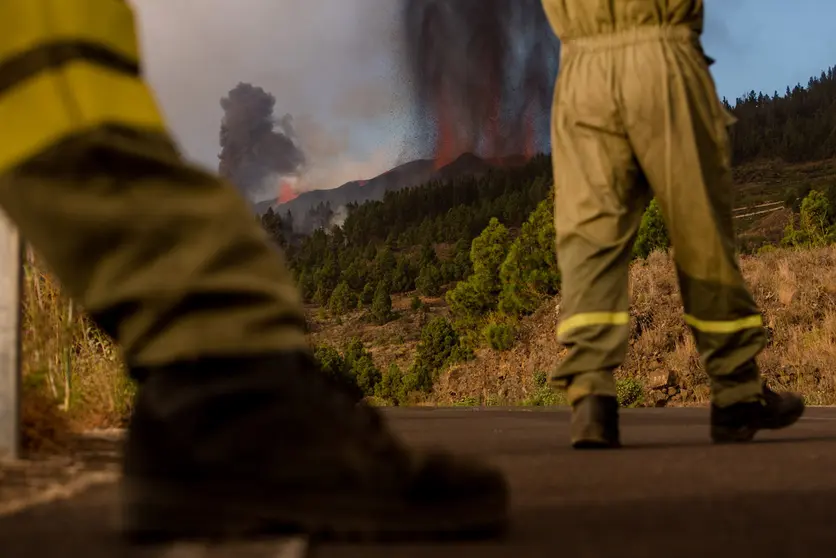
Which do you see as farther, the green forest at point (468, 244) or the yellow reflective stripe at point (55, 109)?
the green forest at point (468, 244)

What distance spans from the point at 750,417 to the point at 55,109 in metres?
2.52

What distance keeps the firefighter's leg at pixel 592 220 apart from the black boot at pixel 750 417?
0.39 metres

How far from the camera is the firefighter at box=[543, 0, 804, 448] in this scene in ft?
10.7

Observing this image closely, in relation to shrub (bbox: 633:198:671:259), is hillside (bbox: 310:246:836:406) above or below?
below

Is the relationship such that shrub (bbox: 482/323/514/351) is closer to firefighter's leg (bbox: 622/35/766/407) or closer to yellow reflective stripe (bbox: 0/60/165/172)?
firefighter's leg (bbox: 622/35/766/407)

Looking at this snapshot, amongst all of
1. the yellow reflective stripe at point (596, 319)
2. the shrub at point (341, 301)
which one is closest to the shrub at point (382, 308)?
the shrub at point (341, 301)

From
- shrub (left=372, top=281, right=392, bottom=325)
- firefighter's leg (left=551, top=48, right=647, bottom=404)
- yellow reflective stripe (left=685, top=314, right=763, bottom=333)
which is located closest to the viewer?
firefighter's leg (left=551, top=48, right=647, bottom=404)

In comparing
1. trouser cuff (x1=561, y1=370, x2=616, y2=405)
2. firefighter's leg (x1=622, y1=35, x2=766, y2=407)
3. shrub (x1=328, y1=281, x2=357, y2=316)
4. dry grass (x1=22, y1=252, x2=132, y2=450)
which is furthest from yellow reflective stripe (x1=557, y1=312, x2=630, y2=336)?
shrub (x1=328, y1=281, x2=357, y2=316)

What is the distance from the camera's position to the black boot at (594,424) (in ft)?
10.1

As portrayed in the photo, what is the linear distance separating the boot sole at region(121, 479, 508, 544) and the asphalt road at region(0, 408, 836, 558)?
30 millimetres

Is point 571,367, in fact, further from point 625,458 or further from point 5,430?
point 5,430

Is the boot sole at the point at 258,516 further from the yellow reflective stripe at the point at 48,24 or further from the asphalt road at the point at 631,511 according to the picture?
the yellow reflective stripe at the point at 48,24

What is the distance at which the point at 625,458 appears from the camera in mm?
2717

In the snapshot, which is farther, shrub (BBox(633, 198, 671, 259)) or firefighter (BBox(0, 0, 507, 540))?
shrub (BBox(633, 198, 671, 259))
